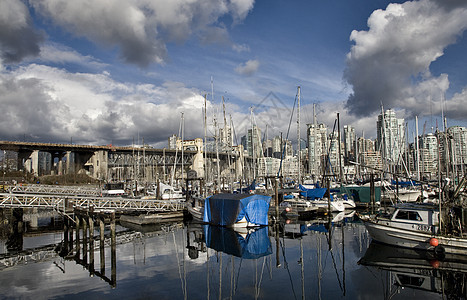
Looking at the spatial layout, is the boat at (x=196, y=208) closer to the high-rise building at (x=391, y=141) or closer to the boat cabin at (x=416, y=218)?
the boat cabin at (x=416, y=218)

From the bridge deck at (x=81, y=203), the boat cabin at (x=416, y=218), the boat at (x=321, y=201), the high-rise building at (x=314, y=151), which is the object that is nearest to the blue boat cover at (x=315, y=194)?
the boat at (x=321, y=201)

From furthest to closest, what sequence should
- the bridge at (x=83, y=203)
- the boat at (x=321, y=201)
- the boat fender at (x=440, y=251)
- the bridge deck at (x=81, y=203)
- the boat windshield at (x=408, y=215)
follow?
the boat at (x=321, y=201) < the bridge at (x=83, y=203) < the bridge deck at (x=81, y=203) < the boat windshield at (x=408, y=215) < the boat fender at (x=440, y=251)

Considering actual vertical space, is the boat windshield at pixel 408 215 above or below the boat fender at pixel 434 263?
above

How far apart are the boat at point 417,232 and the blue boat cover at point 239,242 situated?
8.91m

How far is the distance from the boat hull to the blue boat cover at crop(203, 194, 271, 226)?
11767 millimetres

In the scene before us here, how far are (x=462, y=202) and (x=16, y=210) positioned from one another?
42.5m

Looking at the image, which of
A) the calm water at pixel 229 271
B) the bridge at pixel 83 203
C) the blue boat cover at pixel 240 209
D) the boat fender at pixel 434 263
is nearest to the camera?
the calm water at pixel 229 271

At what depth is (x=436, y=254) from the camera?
2142 cm

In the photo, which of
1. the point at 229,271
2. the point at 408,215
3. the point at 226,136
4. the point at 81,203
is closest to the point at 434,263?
the point at 408,215

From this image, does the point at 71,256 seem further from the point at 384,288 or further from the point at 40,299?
the point at 384,288

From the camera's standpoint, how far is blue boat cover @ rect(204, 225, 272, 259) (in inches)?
975

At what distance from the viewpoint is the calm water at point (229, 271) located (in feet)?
53.4

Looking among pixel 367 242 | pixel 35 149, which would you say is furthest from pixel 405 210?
pixel 35 149

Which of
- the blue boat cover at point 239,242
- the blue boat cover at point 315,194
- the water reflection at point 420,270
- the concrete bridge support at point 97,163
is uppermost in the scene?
the concrete bridge support at point 97,163
